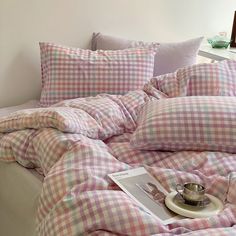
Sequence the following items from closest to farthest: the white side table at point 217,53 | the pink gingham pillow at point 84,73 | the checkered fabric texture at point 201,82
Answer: the checkered fabric texture at point 201,82, the pink gingham pillow at point 84,73, the white side table at point 217,53

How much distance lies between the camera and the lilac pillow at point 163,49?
240cm

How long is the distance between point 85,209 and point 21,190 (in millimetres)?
469

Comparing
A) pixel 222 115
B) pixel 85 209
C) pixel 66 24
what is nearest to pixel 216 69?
pixel 222 115

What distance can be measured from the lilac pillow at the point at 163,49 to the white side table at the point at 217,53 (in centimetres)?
24

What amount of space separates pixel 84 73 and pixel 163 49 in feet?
1.78

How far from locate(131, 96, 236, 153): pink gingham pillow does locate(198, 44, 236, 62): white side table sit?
1.12 m

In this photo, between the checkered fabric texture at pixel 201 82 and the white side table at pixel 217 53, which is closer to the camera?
the checkered fabric texture at pixel 201 82

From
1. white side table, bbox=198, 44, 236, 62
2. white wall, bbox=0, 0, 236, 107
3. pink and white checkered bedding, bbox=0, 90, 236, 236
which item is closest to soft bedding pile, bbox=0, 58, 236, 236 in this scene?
pink and white checkered bedding, bbox=0, 90, 236, 236

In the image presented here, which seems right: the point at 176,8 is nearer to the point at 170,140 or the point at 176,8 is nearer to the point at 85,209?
the point at 170,140

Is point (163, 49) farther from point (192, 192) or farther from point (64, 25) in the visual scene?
point (192, 192)

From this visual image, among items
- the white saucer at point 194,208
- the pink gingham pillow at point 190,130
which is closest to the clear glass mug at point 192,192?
the white saucer at point 194,208

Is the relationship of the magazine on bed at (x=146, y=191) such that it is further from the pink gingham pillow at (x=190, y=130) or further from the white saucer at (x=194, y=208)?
the pink gingham pillow at (x=190, y=130)

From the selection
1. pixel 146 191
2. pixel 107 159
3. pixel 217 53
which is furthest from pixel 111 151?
pixel 217 53

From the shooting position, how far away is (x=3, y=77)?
221cm
